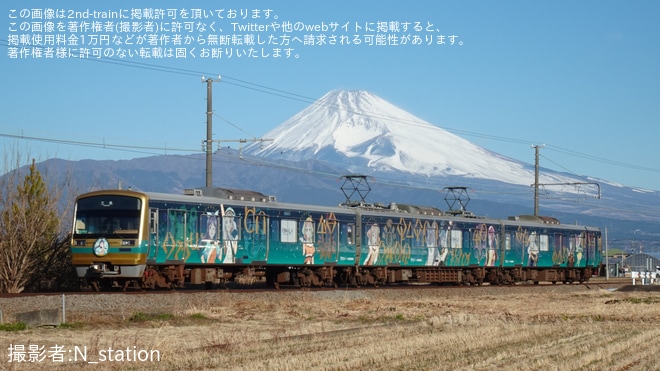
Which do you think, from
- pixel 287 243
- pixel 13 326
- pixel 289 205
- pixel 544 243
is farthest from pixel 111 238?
pixel 544 243

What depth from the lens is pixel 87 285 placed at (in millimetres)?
32875

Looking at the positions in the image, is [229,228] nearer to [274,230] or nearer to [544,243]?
[274,230]

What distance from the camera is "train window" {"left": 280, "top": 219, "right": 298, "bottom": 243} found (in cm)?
3487

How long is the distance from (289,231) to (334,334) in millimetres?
15122

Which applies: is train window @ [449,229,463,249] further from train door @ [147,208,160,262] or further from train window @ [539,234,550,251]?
train door @ [147,208,160,262]

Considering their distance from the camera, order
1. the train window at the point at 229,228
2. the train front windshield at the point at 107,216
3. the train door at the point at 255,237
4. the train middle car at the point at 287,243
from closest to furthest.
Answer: the train front windshield at the point at 107,216 → the train middle car at the point at 287,243 → the train window at the point at 229,228 → the train door at the point at 255,237

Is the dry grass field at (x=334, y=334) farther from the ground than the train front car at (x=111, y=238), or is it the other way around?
the train front car at (x=111, y=238)

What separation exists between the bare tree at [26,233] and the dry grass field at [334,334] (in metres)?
→ 5.79

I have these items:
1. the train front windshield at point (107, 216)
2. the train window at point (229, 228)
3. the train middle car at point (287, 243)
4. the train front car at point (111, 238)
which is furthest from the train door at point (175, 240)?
the train window at point (229, 228)

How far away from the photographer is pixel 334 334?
20156mm

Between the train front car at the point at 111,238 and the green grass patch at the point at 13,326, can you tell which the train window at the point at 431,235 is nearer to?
the train front car at the point at 111,238

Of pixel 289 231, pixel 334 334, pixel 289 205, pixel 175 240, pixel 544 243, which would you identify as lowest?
pixel 334 334

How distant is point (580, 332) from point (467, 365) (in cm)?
611

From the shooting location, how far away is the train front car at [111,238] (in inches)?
1158
